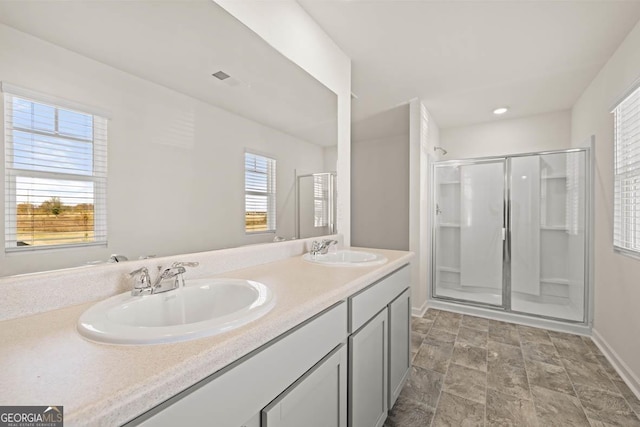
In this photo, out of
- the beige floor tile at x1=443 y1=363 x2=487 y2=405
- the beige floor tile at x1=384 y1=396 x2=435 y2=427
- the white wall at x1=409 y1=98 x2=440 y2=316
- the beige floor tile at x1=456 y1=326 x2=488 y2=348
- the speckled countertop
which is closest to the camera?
the speckled countertop

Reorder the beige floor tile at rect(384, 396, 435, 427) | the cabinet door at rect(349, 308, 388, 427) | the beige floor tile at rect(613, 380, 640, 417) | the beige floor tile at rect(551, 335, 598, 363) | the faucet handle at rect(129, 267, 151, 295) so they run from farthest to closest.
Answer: the beige floor tile at rect(551, 335, 598, 363) → the beige floor tile at rect(613, 380, 640, 417) → the beige floor tile at rect(384, 396, 435, 427) → the cabinet door at rect(349, 308, 388, 427) → the faucet handle at rect(129, 267, 151, 295)

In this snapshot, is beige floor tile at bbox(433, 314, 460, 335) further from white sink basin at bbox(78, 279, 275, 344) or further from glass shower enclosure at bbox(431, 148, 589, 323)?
white sink basin at bbox(78, 279, 275, 344)

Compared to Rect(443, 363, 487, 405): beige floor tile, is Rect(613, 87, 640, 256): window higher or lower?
higher

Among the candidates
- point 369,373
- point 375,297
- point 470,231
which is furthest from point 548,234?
point 369,373

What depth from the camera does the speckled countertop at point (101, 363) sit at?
427mm

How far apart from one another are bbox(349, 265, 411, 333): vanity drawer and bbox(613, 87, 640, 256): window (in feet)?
5.26

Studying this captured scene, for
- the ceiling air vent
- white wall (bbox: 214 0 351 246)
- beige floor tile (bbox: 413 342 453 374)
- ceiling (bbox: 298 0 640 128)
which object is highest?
ceiling (bbox: 298 0 640 128)

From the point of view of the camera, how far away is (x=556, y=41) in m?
2.05

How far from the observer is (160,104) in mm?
1035

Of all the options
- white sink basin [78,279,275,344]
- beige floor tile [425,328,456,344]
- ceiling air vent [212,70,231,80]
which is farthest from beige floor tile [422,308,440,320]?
ceiling air vent [212,70,231,80]

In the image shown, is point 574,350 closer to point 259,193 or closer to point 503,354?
point 503,354

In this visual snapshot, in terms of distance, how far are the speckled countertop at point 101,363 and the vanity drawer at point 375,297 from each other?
35 centimetres

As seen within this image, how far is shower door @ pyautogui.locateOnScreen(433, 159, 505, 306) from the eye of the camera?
11.0 ft

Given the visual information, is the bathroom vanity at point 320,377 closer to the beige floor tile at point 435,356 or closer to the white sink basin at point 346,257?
the white sink basin at point 346,257
